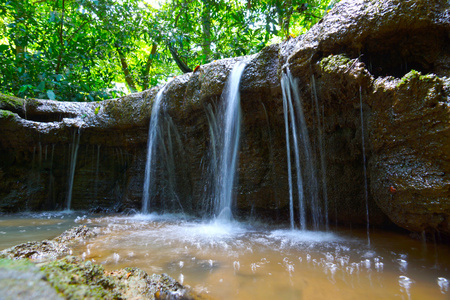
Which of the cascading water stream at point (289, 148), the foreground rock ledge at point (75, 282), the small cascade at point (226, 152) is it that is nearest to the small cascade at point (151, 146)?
the small cascade at point (226, 152)

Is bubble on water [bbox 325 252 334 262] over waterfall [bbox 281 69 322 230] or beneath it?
beneath

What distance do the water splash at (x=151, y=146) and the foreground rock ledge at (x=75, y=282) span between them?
13.9 ft

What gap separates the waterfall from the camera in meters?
4.07

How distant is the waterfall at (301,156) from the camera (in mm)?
4074

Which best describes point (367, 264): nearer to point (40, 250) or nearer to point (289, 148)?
point (289, 148)

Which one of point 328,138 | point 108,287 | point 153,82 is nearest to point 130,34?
point 153,82

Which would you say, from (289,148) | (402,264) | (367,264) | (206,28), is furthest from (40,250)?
(206,28)

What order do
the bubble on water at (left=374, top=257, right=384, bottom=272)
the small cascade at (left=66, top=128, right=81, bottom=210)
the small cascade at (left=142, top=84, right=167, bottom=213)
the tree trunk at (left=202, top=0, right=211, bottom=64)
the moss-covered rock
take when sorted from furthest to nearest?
1. the tree trunk at (left=202, top=0, right=211, bottom=64)
2. the small cascade at (left=66, top=128, right=81, bottom=210)
3. the small cascade at (left=142, top=84, right=167, bottom=213)
4. the bubble on water at (left=374, top=257, right=384, bottom=272)
5. the moss-covered rock

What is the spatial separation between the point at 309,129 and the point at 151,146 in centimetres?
384

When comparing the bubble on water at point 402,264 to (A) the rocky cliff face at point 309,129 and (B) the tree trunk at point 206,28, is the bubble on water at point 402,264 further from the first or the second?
(B) the tree trunk at point 206,28

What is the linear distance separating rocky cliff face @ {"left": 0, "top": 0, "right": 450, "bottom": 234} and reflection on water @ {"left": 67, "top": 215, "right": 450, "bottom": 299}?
0.64 m

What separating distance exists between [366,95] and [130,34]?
27.5 ft

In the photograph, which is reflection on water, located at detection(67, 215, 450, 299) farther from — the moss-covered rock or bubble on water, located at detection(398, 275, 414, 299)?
the moss-covered rock

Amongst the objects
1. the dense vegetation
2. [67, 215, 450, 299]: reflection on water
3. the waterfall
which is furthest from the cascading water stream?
the dense vegetation
